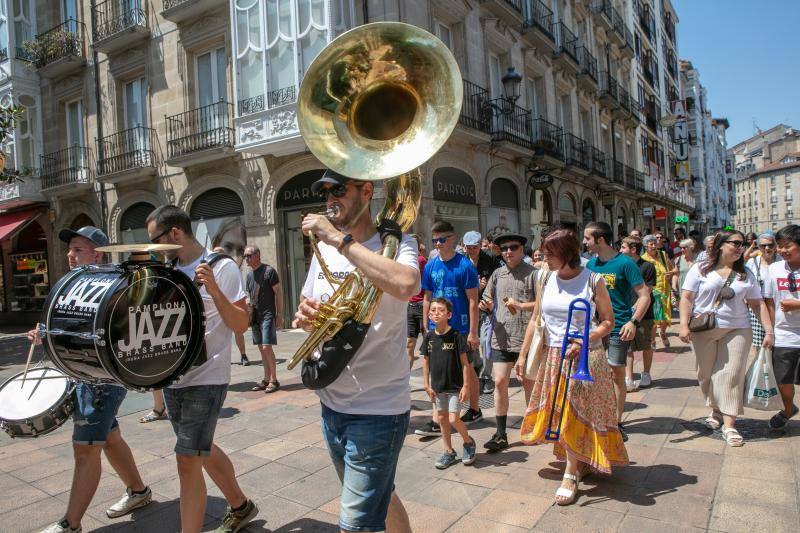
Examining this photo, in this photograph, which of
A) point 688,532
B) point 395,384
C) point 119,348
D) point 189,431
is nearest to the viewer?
point 395,384

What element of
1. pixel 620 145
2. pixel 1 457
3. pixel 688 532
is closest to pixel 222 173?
pixel 1 457

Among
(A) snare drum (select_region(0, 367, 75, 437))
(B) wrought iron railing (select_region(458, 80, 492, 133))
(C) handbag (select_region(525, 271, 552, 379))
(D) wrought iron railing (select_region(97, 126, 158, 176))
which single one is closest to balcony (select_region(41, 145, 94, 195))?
(D) wrought iron railing (select_region(97, 126, 158, 176))

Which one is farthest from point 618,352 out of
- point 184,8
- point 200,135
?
point 184,8

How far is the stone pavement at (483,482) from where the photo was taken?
302cm

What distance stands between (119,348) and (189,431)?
1.94 ft

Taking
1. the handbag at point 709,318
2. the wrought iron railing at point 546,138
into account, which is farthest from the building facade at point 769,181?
the handbag at point 709,318

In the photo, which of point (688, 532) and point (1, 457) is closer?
point (688, 532)

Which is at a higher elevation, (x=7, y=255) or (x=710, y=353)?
(x=7, y=255)

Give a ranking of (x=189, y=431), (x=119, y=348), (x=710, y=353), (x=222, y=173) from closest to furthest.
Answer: (x=119, y=348) < (x=189, y=431) < (x=710, y=353) < (x=222, y=173)

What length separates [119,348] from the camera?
226 centimetres

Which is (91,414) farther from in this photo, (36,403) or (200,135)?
(200,135)

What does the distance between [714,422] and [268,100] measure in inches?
396

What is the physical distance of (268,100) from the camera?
11.3m

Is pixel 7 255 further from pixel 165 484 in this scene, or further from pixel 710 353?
pixel 710 353
